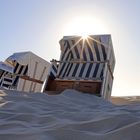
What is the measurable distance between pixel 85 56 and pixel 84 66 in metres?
0.27

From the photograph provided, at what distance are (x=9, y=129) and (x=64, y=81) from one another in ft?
12.4

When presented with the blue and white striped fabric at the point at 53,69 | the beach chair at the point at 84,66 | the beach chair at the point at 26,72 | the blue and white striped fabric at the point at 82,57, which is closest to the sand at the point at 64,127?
the beach chair at the point at 84,66

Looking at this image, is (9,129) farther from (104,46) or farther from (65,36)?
(65,36)

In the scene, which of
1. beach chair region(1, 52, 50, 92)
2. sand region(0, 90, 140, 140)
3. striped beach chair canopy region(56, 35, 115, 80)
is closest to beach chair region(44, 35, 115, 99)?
striped beach chair canopy region(56, 35, 115, 80)

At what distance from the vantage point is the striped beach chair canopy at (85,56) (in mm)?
5629

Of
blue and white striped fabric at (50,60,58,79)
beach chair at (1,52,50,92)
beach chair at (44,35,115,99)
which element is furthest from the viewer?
beach chair at (1,52,50,92)

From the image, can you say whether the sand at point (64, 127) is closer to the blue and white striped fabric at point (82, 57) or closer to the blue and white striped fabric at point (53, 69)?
the blue and white striped fabric at point (82, 57)

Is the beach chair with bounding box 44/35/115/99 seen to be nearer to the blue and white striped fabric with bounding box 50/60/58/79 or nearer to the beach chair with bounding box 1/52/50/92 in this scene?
the blue and white striped fabric with bounding box 50/60/58/79

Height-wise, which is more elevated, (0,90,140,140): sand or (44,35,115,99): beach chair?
(44,35,115,99): beach chair

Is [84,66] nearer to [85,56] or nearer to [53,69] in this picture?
[85,56]

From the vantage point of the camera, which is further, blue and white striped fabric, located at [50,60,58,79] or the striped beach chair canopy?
blue and white striped fabric, located at [50,60,58,79]

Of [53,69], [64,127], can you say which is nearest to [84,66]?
[53,69]

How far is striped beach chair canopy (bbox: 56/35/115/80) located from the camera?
563 cm

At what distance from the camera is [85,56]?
5969mm
